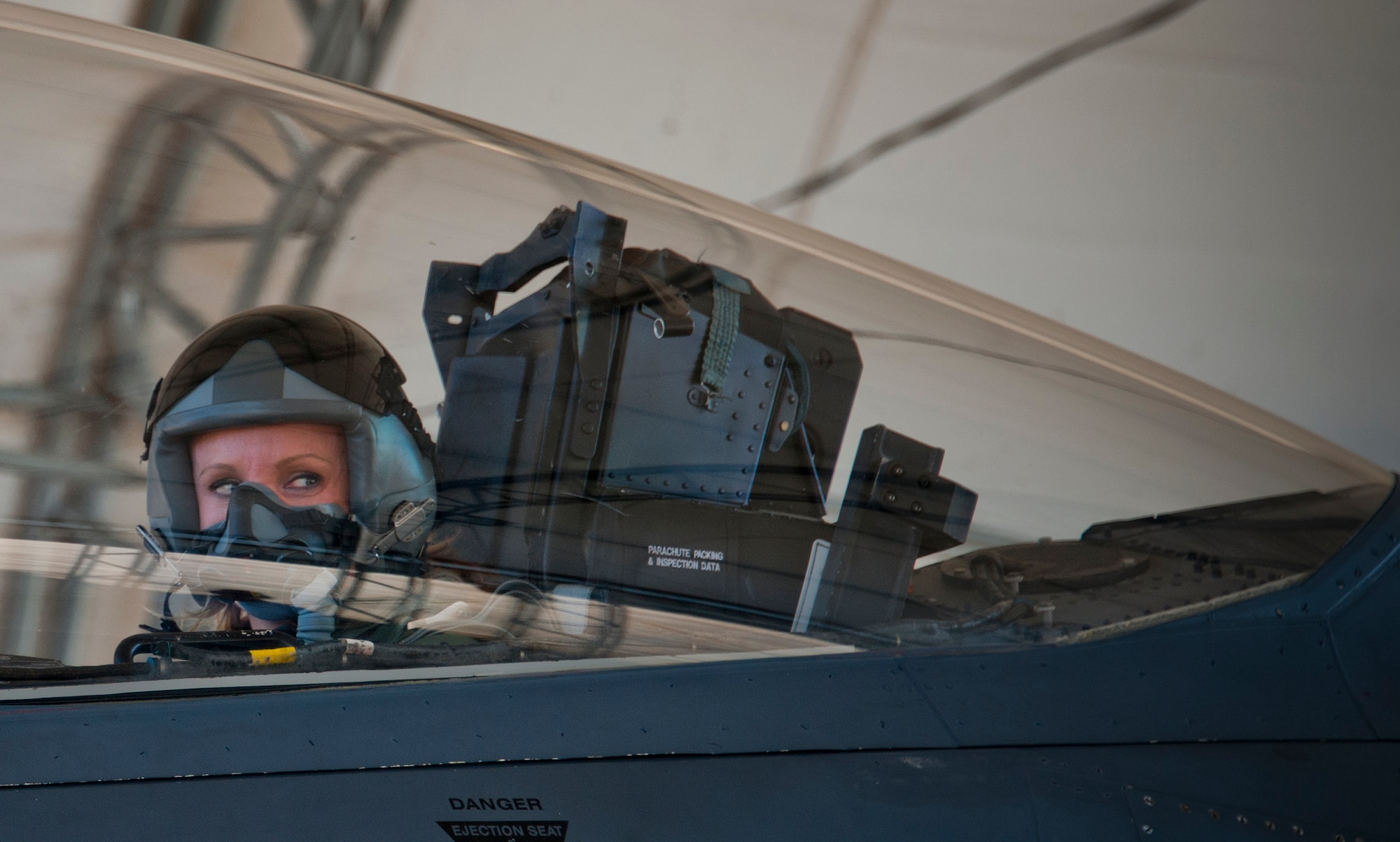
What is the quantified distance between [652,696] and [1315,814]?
0.72 meters

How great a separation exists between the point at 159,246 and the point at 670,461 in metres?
0.72

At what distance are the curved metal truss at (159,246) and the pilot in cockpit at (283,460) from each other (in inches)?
2.7

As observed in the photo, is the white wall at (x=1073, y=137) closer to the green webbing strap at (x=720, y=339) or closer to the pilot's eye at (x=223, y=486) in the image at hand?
the green webbing strap at (x=720, y=339)

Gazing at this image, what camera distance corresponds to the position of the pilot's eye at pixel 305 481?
1.16 m

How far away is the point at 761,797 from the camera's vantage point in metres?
0.99

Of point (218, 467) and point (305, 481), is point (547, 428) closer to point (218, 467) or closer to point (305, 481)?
point (305, 481)

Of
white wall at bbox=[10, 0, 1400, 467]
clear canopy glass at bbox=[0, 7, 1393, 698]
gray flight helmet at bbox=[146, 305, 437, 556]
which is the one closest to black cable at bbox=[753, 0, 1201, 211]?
white wall at bbox=[10, 0, 1400, 467]

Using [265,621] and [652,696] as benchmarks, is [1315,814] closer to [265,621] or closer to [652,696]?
[652,696]

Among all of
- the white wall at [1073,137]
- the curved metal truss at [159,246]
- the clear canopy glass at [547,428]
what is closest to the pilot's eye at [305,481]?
the clear canopy glass at [547,428]

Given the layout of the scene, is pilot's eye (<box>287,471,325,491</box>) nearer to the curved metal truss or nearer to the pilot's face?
the pilot's face

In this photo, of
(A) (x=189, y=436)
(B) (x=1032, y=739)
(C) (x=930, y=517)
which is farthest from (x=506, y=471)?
(B) (x=1032, y=739)

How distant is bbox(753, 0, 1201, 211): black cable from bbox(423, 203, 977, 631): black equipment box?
2814 mm

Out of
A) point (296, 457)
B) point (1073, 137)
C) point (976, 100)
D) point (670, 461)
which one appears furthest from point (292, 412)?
point (1073, 137)

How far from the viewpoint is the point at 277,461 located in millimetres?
1180
